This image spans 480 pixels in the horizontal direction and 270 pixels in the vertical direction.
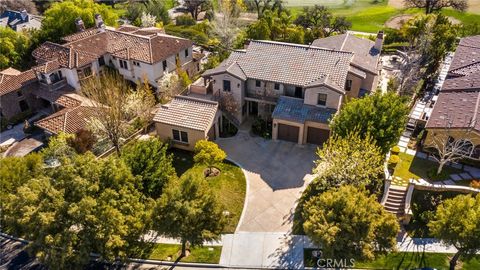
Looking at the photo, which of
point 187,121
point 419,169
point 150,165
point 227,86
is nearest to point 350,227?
point 419,169

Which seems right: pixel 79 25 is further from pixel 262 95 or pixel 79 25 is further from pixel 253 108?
pixel 262 95

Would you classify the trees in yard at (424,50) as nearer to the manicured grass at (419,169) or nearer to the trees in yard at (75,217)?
the manicured grass at (419,169)

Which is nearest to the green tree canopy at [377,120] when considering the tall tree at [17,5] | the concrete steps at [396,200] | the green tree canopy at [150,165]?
the concrete steps at [396,200]

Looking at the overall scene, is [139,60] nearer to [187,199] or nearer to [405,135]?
[187,199]

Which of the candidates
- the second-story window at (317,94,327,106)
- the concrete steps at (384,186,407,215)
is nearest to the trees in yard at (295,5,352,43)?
the second-story window at (317,94,327,106)

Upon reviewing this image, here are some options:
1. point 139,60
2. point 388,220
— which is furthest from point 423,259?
point 139,60

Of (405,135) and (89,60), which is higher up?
(89,60)
